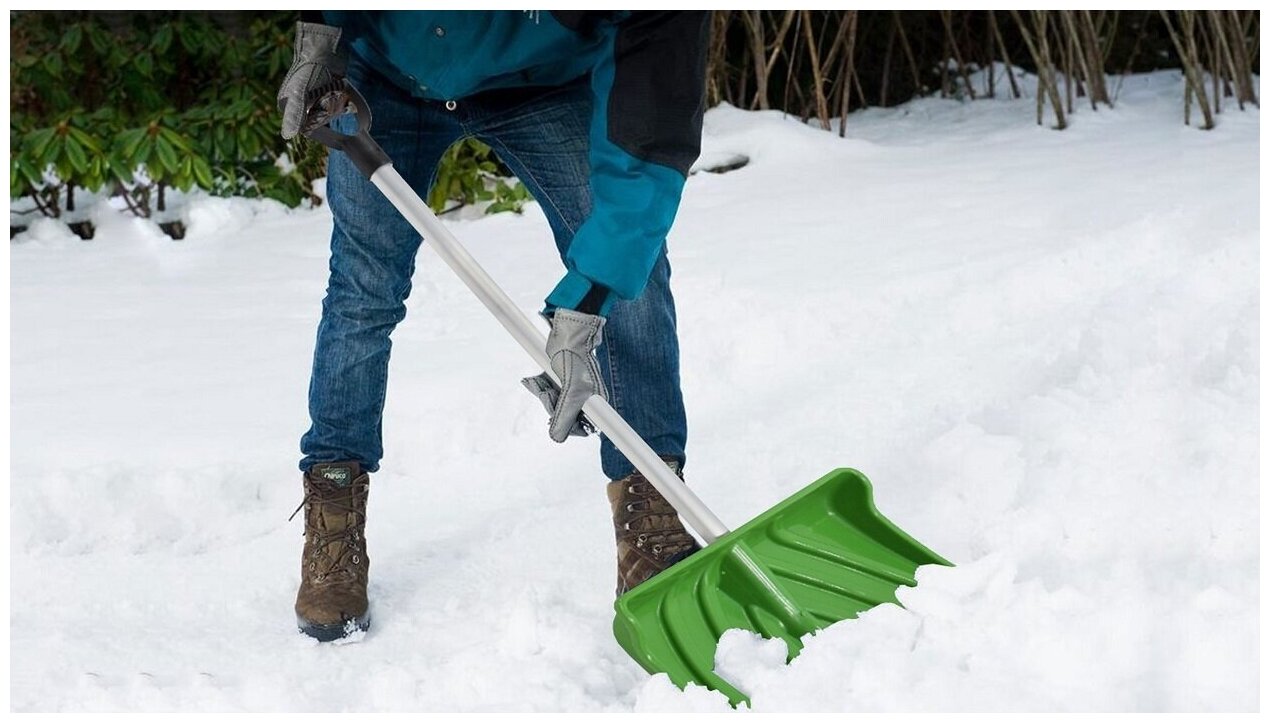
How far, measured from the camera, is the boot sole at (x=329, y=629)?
1.69 meters

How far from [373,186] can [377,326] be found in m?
0.19

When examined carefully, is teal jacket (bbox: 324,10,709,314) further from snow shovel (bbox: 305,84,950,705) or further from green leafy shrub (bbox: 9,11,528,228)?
green leafy shrub (bbox: 9,11,528,228)

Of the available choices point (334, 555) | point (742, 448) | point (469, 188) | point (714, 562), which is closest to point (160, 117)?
point (469, 188)

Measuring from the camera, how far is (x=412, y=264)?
1785mm

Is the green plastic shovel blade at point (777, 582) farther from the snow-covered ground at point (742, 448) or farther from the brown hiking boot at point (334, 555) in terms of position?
the brown hiking boot at point (334, 555)

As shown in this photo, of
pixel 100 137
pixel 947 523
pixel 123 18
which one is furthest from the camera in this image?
pixel 123 18

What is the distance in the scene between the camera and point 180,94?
4.50 metres

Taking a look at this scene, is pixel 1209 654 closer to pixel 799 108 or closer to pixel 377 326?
pixel 377 326

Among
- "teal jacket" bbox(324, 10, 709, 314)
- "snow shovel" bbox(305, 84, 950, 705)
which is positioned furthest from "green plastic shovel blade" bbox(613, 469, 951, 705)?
"teal jacket" bbox(324, 10, 709, 314)

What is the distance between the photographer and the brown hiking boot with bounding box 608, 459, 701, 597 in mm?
1759

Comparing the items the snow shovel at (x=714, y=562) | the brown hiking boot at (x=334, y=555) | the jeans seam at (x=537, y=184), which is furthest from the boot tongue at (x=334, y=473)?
the jeans seam at (x=537, y=184)

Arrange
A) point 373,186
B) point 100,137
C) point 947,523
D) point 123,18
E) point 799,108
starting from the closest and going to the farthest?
point 373,186, point 947,523, point 100,137, point 123,18, point 799,108

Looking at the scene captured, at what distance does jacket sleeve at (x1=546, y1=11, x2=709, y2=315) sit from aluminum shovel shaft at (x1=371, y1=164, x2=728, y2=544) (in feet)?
0.49

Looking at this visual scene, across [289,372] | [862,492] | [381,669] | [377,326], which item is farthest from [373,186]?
[289,372]
